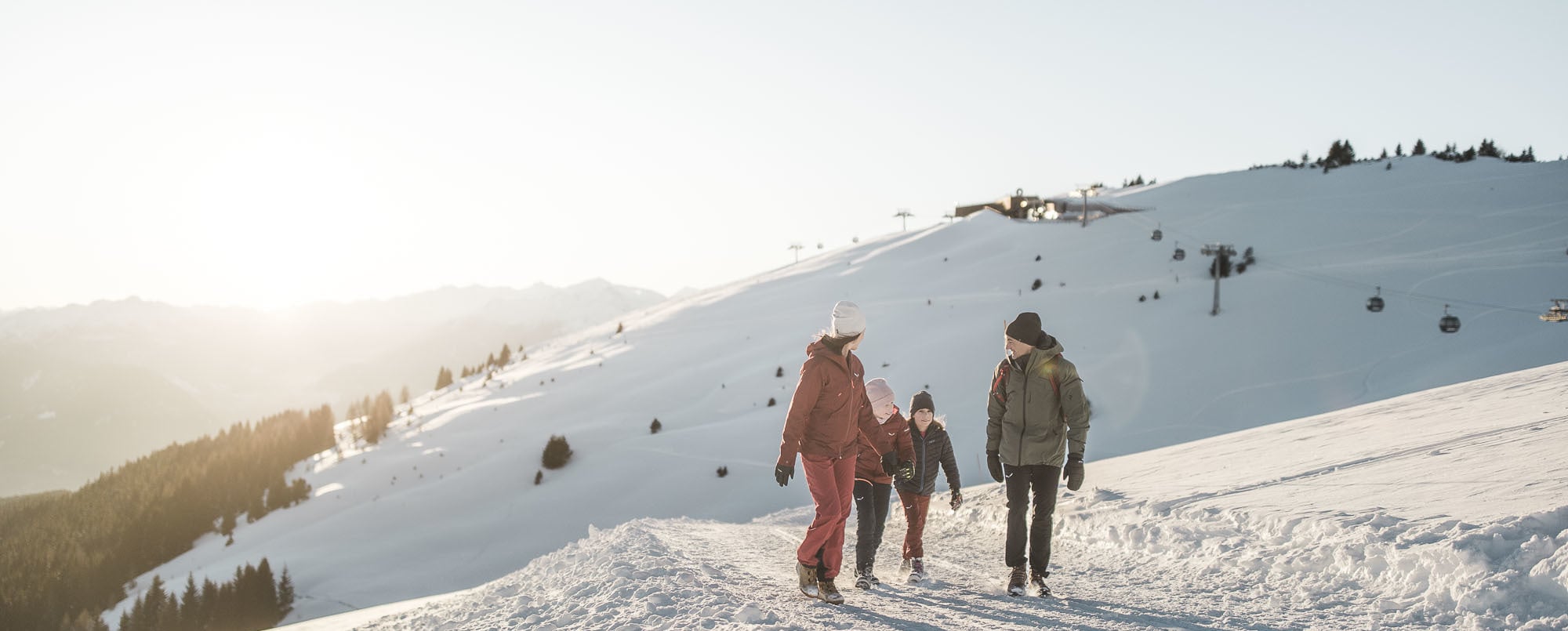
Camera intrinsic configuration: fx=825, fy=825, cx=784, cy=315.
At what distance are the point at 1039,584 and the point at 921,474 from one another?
69.9 inches

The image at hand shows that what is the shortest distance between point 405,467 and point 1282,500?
165ft

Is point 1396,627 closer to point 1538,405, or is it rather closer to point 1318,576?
point 1318,576

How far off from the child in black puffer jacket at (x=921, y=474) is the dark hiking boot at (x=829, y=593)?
1.76 m

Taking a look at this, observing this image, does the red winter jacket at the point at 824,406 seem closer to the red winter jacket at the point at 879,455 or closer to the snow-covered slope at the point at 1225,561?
the red winter jacket at the point at 879,455

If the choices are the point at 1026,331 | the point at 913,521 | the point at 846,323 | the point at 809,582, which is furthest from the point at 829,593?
the point at 1026,331

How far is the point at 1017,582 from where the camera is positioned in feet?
22.7

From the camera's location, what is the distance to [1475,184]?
5184 centimetres

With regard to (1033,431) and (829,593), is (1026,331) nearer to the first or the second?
(1033,431)

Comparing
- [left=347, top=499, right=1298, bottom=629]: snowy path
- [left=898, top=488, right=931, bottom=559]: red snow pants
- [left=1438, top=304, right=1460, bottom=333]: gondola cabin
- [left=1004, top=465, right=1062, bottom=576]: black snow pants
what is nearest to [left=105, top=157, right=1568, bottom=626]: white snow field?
[left=1438, top=304, right=1460, bottom=333]: gondola cabin

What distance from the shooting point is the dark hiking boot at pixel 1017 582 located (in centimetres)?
689

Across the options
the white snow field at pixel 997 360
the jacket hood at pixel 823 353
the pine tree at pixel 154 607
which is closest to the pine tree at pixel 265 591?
the white snow field at pixel 997 360

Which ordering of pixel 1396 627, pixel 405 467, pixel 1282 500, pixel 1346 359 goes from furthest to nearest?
pixel 405 467, pixel 1346 359, pixel 1282 500, pixel 1396 627

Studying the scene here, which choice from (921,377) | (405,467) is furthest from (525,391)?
(921,377)

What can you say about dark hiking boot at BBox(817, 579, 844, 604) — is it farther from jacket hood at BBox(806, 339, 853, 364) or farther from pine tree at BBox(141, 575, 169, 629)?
pine tree at BBox(141, 575, 169, 629)
